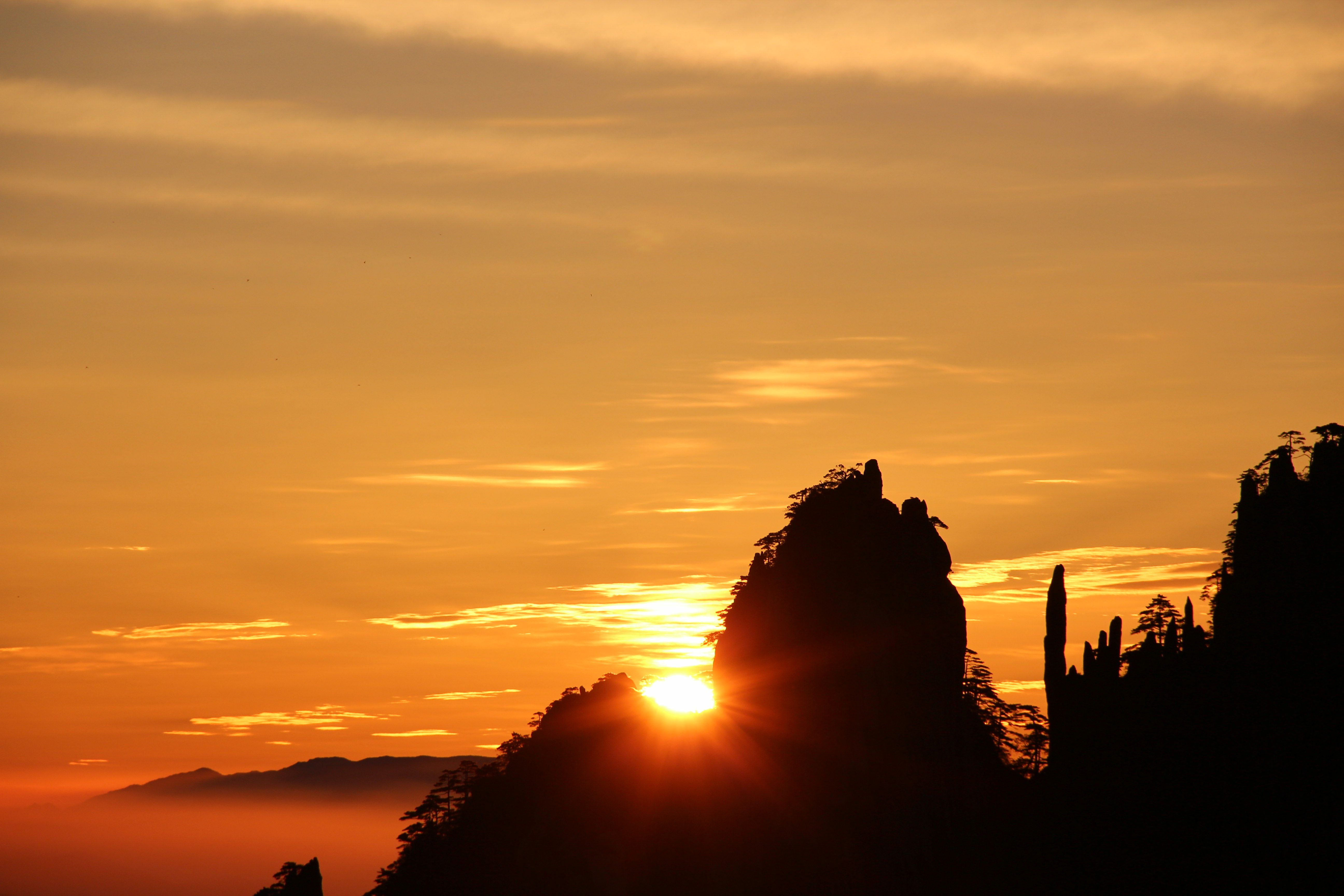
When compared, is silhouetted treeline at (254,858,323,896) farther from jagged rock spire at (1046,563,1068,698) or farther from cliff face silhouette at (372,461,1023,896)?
jagged rock spire at (1046,563,1068,698)

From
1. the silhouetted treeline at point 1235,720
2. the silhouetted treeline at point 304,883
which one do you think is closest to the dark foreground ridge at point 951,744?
the silhouetted treeline at point 1235,720

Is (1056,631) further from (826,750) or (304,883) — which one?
(304,883)

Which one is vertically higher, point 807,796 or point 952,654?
point 952,654

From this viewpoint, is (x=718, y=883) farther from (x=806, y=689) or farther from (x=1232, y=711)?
(x=1232, y=711)

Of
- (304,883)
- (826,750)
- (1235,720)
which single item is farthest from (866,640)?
(304,883)

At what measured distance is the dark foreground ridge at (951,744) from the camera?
4513 inches

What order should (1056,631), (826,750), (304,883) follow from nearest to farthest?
1. (1056,631)
2. (826,750)
3. (304,883)

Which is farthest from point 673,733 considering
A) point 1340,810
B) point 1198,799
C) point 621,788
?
point 1340,810

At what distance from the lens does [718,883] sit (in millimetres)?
126250

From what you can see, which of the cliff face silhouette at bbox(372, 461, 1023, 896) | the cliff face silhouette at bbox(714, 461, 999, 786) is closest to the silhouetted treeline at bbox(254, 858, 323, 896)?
the cliff face silhouette at bbox(372, 461, 1023, 896)

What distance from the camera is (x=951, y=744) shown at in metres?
127

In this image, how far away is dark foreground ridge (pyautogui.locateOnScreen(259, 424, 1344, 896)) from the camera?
115 m

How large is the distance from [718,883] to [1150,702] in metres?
40.1

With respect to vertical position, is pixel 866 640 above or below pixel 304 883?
above
